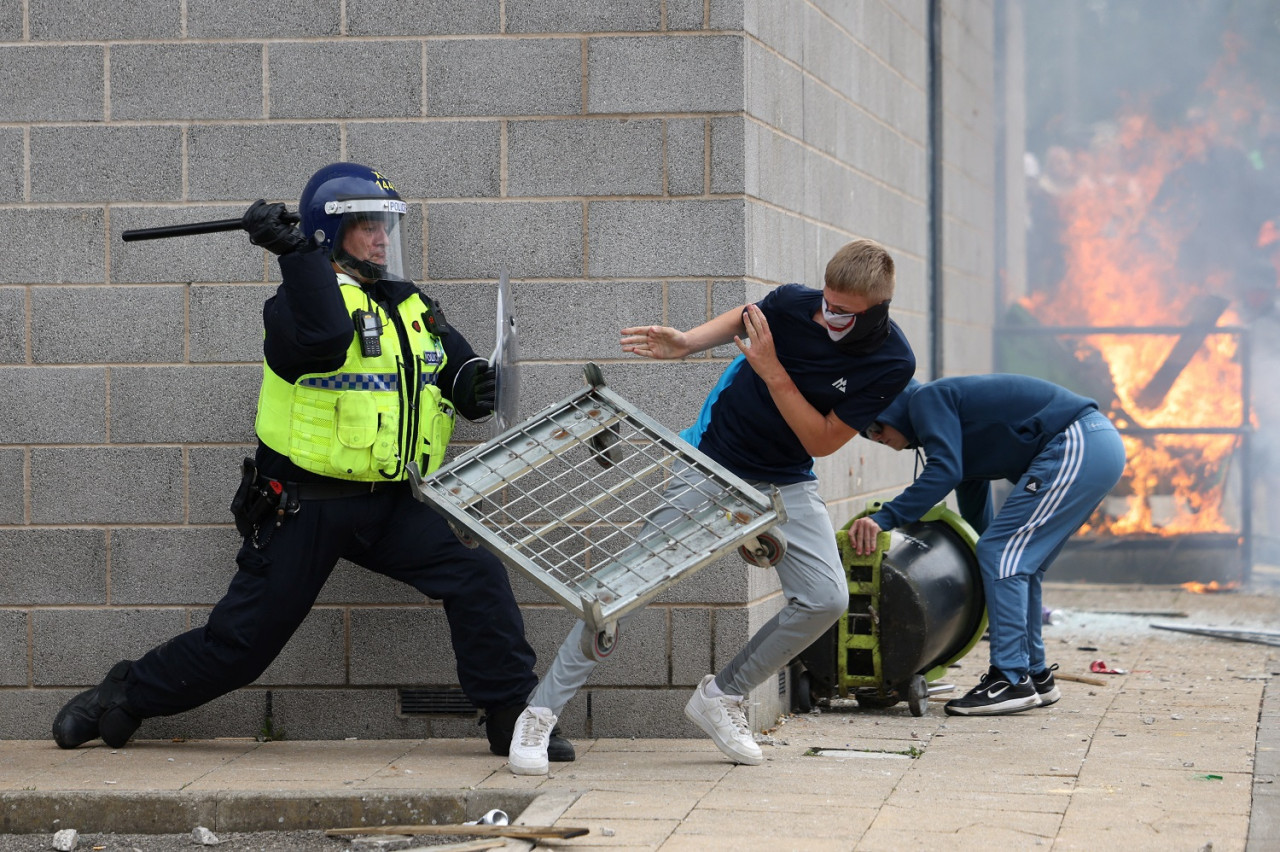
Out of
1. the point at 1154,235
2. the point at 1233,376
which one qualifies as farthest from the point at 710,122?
the point at 1154,235

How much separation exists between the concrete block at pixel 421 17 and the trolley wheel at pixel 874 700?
2.96 meters

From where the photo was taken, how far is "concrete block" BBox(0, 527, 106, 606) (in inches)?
231

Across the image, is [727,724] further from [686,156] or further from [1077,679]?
[1077,679]

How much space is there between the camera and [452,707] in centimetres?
582

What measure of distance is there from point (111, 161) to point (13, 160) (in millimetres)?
368

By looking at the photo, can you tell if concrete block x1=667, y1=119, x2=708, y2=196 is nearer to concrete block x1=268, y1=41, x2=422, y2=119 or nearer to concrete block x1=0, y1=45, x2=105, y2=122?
concrete block x1=268, y1=41, x2=422, y2=119

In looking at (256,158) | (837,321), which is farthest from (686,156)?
(256,158)

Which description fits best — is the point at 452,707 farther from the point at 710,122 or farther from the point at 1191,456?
the point at 1191,456

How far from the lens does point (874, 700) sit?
6473mm

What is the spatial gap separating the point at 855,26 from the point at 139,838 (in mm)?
4721

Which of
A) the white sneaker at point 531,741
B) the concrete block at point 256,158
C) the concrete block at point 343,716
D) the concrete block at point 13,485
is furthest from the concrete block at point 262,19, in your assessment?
the white sneaker at point 531,741

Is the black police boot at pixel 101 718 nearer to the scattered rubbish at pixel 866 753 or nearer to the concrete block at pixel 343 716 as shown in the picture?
the concrete block at pixel 343 716

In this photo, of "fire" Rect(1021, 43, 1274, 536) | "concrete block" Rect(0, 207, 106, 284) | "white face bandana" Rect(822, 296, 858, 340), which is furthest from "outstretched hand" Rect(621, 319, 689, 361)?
"fire" Rect(1021, 43, 1274, 536)

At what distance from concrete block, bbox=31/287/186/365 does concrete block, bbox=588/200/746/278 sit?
1.55 meters
